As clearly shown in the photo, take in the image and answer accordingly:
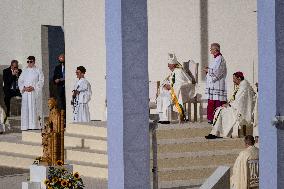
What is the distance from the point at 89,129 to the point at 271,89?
918 centimetres

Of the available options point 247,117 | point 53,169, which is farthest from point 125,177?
point 247,117

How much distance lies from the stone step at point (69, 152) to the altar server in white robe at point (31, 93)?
2.00m

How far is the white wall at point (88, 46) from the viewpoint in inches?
997

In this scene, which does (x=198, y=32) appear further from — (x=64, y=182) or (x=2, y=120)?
(x=64, y=182)

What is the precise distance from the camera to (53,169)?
16844mm

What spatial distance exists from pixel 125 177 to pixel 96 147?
7.04 meters

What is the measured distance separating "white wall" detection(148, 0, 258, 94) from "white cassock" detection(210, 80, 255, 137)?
5.08 ft

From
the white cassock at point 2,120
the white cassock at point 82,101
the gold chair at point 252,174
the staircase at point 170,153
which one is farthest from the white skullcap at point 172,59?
the gold chair at point 252,174

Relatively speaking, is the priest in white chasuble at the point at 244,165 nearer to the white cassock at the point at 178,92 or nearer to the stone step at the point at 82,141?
the stone step at the point at 82,141

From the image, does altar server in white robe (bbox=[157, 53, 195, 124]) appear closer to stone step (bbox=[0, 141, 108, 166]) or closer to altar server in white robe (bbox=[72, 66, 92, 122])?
stone step (bbox=[0, 141, 108, 166])

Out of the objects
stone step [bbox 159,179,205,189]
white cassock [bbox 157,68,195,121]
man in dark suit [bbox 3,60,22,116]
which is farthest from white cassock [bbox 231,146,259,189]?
man in dark suit [bbox 3,60,22,116]

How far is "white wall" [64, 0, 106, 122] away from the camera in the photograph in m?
25.3

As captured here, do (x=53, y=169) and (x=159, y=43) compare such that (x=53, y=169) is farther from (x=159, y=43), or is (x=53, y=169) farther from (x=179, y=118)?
(x=159, y=43)

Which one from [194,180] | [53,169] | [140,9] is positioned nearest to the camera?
[140,9]
